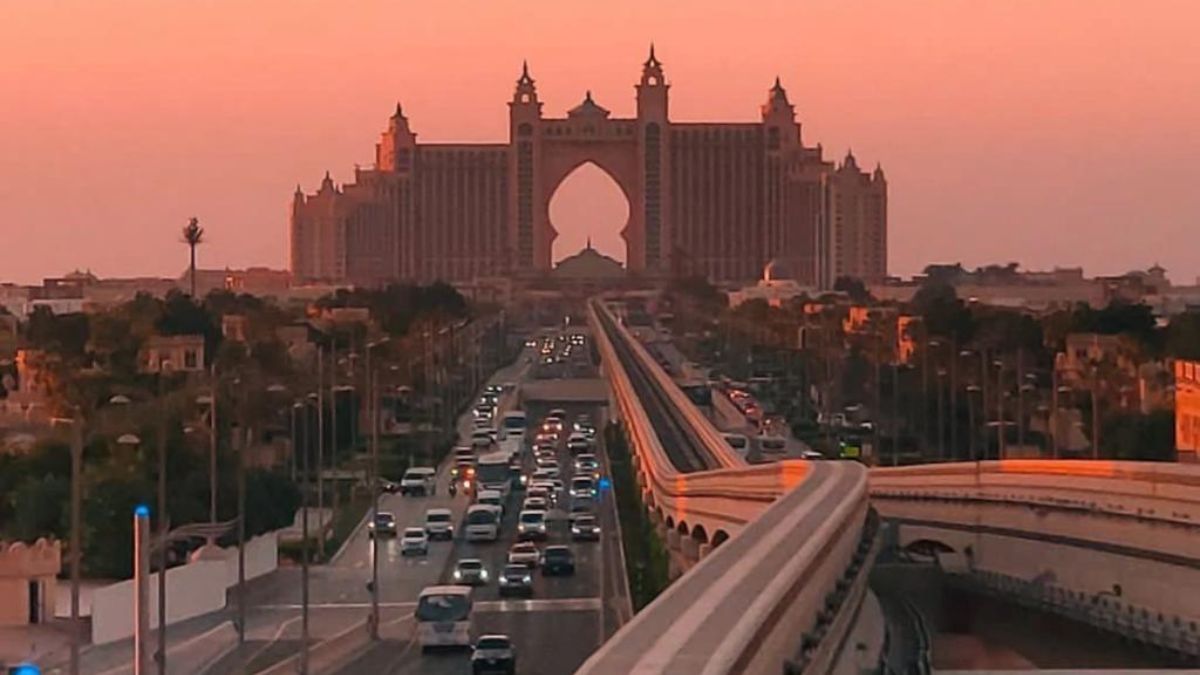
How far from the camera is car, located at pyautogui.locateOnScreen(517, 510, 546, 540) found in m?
38.3

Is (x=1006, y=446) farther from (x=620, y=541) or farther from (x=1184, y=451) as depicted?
(x=620, y=541)

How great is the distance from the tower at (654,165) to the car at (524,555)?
14052 cm

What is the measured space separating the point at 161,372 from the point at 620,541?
15097 mm

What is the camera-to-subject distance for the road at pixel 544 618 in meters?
25.0

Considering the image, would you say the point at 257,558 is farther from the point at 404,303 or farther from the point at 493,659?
the point at 404,303

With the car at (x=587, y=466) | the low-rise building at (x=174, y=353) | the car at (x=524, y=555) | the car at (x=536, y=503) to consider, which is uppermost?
the low-rise building at (x=174, y=353)

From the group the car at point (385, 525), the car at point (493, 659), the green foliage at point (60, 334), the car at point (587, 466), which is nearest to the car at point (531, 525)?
the car at point (385, 525)

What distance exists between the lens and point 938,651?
26.8 m

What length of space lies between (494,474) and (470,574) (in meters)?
14.8

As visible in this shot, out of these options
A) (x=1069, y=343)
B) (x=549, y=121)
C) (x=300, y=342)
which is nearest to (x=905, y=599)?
(x=1069, y=343)

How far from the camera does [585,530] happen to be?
127ft

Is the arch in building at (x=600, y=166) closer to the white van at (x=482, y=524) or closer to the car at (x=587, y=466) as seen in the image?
the car at (x=587, y=466)

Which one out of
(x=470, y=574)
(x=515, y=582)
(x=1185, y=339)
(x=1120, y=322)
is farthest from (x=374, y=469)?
(x=1120, y=322)

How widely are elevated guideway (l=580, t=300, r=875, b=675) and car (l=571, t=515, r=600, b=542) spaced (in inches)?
39.5
